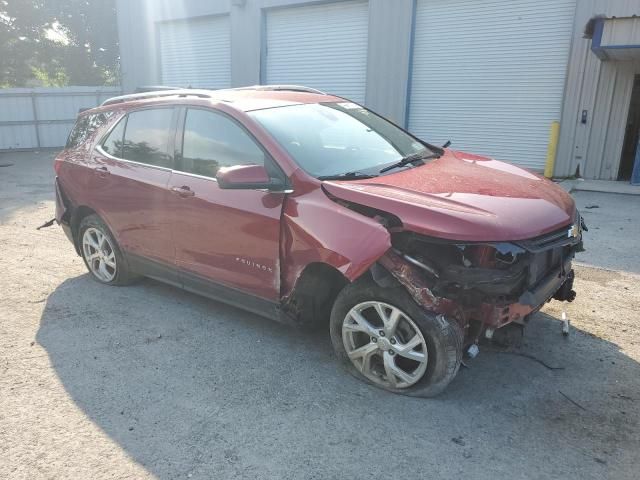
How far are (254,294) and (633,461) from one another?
8.16 ft

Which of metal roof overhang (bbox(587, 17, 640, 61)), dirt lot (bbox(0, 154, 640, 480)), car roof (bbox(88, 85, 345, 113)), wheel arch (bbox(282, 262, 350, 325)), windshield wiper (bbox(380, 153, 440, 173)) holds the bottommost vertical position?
dirt lot (bbox(0, 154, 640, 480))

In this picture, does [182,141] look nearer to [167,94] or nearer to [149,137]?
[149,137]

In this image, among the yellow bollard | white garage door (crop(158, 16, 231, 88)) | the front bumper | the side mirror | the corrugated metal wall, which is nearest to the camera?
the front bumper

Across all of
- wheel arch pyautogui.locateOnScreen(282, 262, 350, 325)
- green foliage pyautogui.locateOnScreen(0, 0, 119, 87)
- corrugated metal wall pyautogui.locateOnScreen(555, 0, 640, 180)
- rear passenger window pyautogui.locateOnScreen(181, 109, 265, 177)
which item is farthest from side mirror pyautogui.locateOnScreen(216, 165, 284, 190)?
green foliage pyautogui.locateOnScreen(0, 0, 119, 87)

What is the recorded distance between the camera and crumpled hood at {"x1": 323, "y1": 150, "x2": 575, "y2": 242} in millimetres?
2932

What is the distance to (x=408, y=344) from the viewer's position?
3.23 metres

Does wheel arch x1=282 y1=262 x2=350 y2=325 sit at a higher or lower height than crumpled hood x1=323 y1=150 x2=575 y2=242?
lower

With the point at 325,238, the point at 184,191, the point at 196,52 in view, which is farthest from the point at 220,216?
the point at 196,52

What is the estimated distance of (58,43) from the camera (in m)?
33.4

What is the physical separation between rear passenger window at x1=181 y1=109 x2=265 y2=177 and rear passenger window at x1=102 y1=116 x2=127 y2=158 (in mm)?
975

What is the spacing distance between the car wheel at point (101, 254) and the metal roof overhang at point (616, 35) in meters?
8.97

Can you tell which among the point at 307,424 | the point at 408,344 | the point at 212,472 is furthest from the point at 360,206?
the point at 212,472

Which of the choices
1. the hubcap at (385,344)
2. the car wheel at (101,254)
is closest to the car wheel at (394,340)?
the hubcap at (385,344)

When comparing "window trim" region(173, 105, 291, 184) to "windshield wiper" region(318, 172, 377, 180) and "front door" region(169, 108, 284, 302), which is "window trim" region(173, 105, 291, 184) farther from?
"windshield wiper" region(318, 172, 377, 180)
